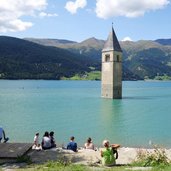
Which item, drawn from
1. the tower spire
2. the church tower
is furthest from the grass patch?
the tower spire

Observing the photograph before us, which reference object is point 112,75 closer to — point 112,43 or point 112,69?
point 112,69

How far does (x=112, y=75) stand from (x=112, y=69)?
156cm

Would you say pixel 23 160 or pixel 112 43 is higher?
pixel 112 43

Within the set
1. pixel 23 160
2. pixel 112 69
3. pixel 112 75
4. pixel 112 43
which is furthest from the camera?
pixel 112 43

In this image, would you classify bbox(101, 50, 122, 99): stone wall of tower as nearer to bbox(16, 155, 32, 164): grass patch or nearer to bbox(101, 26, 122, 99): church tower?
bbox(101, 26, 122, 99): church tower

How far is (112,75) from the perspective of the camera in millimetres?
88625

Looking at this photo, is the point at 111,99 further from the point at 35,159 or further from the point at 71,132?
the point at 35,159

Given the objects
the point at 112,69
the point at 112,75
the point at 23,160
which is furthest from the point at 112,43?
the point at 23,160

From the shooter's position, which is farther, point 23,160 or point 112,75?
point 112,75

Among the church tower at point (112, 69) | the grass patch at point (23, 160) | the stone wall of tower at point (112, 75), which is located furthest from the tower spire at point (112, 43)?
the grass patch at point (23, 160)

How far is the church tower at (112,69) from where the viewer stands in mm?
88688

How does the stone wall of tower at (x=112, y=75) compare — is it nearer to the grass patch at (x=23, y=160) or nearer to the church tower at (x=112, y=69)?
the church tower at (x=112, y=69)

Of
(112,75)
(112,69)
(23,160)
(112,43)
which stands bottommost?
(23,160)

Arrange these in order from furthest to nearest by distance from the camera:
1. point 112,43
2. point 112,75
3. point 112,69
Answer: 1. point 112,43
2. point 112,69
3. point 112,75
